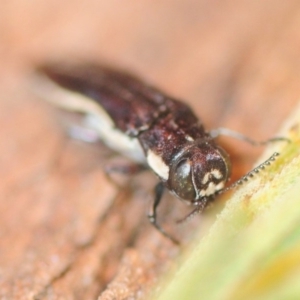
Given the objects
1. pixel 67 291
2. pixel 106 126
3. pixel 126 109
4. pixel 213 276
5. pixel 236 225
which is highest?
pixel 236 225

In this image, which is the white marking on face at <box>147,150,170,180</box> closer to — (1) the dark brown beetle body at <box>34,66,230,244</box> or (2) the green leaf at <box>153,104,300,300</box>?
(1) the dark brown beetle body at <box>34,66,230,244</box>

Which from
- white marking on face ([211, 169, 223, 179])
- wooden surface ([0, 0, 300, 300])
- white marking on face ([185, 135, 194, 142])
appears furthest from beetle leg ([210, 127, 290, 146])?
white marking on face ([211, 169, 223, 179])

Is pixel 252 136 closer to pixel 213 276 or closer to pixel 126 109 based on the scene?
pixel 126 109

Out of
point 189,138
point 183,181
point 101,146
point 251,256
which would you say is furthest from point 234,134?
point 251,256

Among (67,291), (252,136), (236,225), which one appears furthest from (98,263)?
(252,136)

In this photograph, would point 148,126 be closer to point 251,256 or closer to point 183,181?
point 183,181

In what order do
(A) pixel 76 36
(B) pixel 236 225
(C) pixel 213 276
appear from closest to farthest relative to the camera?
(C) pixel 213 276 < (B) pixel 236 225 < (A) pixel 76 36
